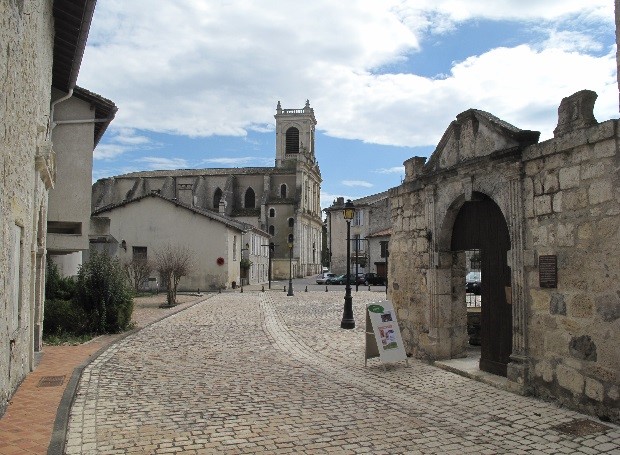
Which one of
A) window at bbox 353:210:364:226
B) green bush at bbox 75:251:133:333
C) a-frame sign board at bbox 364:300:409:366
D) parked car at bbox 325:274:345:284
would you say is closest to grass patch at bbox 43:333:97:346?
green bush at bbox 75:251:133:333

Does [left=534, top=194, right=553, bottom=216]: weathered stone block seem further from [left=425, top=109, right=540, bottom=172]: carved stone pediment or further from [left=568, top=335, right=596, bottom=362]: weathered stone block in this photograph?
[left=568, top=335, right=596, bottom=362]: weathered stone block

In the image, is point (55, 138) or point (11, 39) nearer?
point (11, 39)

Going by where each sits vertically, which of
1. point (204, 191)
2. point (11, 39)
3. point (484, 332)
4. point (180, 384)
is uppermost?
point (204, 191)

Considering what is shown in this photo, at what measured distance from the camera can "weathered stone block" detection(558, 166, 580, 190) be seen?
6.38 metres

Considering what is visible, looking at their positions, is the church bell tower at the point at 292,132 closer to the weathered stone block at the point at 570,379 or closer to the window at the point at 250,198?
the window at the point at 250,198

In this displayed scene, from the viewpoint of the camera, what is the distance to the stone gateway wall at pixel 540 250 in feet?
19.6

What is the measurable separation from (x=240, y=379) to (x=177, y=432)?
280cm

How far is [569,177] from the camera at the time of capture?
648 cm

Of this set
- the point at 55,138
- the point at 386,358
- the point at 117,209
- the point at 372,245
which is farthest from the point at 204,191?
the point at 386,358

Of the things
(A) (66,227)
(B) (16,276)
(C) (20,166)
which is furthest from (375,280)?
(C) (20,166)

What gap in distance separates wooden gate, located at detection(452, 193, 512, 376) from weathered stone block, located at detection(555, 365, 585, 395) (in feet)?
3.94

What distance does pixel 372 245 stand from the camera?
180 ft

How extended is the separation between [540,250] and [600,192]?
1.20m

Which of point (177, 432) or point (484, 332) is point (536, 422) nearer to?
point (484, 332)
